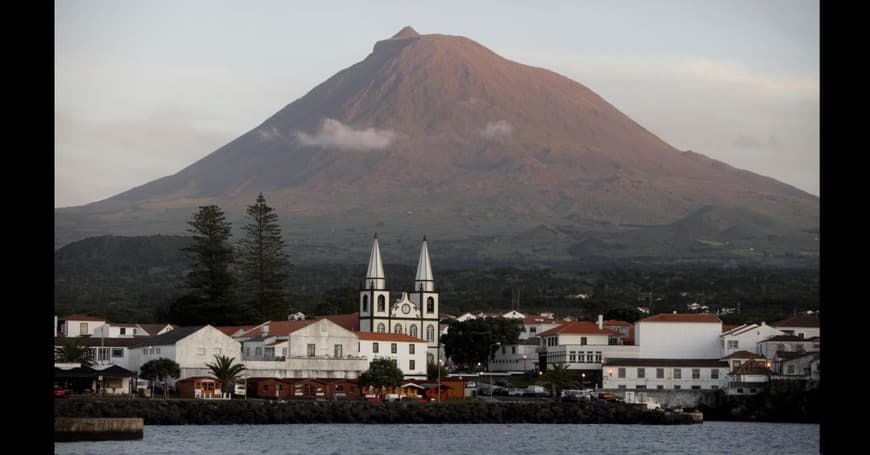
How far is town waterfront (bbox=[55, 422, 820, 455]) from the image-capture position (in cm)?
4481

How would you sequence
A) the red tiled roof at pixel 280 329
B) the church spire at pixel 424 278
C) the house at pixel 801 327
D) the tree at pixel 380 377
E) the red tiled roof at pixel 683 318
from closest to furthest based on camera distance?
the tree at pixel 380 377
the red tiled roof at pixel 280 329
the red tiled roof at pixel 683 318
the house at pixel 801 327
the church spire at pixel 424 278

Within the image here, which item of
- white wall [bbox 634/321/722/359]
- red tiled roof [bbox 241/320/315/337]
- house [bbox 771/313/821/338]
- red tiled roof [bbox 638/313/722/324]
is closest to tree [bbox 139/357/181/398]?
red tiled roof [bbox 241/320/315/337]

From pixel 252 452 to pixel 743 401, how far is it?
34.4 metres

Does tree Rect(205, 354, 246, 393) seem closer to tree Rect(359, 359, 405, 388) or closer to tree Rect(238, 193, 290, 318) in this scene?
tree Rect(359, 359, 405, 388)

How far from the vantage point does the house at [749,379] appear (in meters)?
73.6

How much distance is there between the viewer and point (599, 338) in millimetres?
87000

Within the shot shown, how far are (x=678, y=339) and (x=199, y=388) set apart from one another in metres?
28.3

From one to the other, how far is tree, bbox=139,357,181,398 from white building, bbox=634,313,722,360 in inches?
1056

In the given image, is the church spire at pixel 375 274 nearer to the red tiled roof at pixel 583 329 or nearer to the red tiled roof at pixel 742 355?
the red tiled roof at pixel 583 329

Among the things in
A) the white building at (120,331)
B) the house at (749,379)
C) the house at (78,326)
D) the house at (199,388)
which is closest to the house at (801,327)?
the house at (749,379)

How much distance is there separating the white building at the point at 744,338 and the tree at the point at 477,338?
1611 cm

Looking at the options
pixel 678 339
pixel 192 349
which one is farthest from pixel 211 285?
pixel 678 339

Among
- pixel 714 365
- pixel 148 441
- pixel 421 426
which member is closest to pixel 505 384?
pixel 714 365

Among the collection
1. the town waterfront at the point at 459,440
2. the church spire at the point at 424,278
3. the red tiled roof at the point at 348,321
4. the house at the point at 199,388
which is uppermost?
the church spire at the point at 424,278
